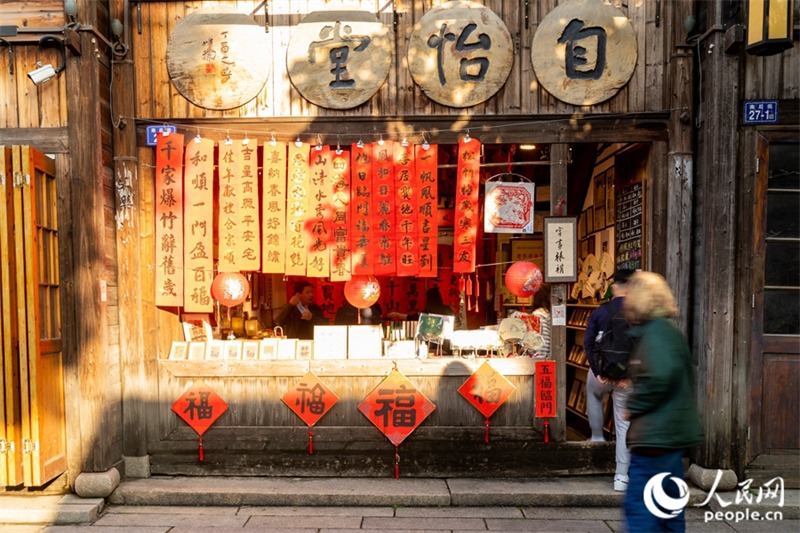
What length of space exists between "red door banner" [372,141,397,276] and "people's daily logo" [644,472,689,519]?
3530mm

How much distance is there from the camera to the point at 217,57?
666cm

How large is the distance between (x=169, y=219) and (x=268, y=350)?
1883 mm

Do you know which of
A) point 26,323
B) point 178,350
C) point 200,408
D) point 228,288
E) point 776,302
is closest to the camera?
point 26,323

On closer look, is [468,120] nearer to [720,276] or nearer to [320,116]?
[320,116]

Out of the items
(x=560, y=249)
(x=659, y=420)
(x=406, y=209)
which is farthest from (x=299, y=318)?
(x=659, y=420)

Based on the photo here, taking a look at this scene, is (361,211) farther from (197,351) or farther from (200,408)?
(200,408)

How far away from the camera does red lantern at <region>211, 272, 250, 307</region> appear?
654 centimetres

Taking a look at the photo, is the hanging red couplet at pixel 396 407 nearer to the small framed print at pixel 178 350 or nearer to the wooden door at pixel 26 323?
the small framed print at pixel 178 350

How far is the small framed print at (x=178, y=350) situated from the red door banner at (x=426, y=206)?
290 centimetres

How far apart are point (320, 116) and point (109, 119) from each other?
93.2 inches

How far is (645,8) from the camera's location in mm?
6633

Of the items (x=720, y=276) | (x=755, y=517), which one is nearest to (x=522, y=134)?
(x=720, y=276)

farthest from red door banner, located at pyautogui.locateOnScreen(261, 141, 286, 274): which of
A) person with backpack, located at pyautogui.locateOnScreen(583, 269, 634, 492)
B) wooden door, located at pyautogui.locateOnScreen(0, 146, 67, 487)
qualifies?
person with backpack, located at pyautogui.locateOnScreen(583, 269, 634, 492)

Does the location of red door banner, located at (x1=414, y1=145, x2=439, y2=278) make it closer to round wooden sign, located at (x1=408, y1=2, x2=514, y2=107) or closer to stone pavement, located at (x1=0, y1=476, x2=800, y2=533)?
round wooden sign, located at (x1=408, y1=2, x2=514, y2=107)
